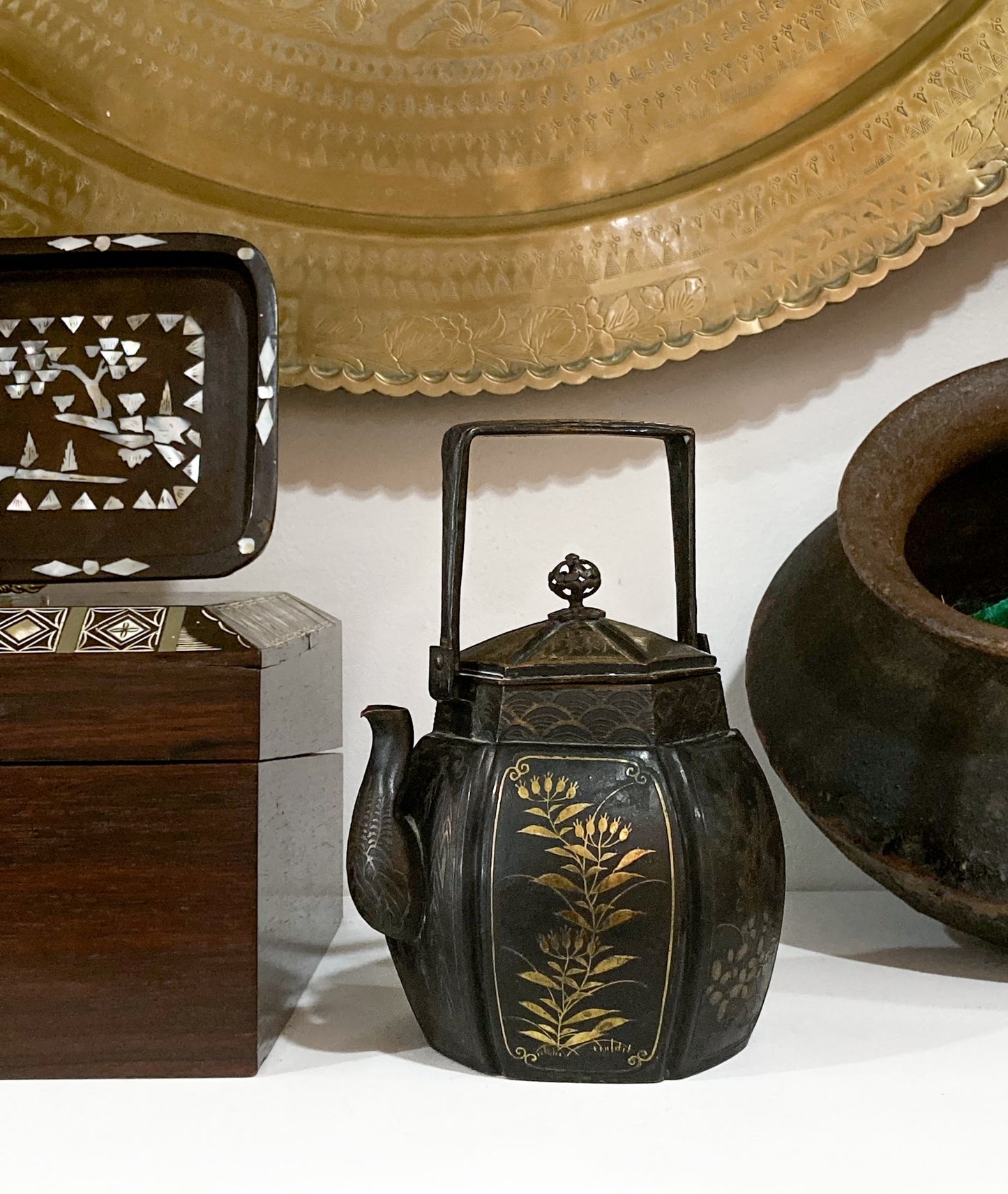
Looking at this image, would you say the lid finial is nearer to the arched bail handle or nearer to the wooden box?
the arched bail handle

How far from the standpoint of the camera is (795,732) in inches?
32.3

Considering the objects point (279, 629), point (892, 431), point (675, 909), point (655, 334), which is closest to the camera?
point (675, 909)

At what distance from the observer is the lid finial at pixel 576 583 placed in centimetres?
69

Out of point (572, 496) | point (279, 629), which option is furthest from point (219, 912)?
point (572, 496)

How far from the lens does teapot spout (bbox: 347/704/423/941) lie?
0.63 metres

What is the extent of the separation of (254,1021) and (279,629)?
244mm

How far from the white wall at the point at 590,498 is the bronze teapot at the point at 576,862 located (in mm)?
358

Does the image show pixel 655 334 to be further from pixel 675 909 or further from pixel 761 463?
pixel 675 909

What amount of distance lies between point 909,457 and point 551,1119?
1.76 ft

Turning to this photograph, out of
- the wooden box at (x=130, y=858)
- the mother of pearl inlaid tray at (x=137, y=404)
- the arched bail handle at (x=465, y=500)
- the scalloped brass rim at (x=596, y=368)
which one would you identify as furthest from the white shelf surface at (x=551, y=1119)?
the scalloped brass rim at (x=596, y=368)

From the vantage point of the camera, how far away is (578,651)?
647 millimetres

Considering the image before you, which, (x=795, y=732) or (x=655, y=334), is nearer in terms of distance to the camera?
(x=795, y=732)

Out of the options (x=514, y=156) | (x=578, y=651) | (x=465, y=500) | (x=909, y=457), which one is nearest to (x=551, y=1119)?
(x=578, y=651)

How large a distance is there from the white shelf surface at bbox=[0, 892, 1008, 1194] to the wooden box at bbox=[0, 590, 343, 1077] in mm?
28
